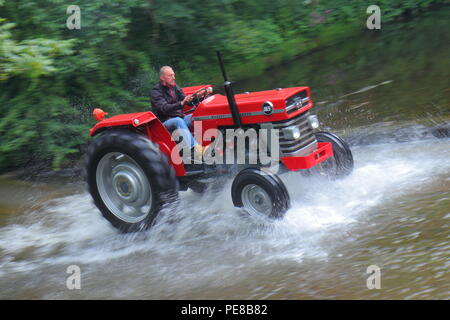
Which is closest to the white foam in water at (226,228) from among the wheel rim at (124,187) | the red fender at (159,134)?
the wheel rim at (124,187)

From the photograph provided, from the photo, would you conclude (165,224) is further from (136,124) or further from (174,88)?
(174,88)

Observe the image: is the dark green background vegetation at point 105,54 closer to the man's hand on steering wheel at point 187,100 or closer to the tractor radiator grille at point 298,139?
the man's hand on steering wheel at point 187,100

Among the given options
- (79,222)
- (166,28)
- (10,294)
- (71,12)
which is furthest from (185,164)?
A: (166,28)

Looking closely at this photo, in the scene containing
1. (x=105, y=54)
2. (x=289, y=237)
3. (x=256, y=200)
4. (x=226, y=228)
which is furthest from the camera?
(x=105, y=54)

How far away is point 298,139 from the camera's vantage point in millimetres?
5840

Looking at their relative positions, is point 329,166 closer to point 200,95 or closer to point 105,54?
point 200,95

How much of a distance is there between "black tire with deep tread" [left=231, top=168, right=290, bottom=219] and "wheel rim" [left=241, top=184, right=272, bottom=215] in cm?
7

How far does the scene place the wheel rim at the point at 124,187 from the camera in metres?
6.36

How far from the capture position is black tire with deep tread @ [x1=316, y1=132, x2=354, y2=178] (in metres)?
6.44

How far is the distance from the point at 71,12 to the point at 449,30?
8.57 metres

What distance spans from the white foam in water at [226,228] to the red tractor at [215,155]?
0.66 ft

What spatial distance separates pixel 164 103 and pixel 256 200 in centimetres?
154

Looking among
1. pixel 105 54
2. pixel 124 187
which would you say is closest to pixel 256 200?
pixel 124 187

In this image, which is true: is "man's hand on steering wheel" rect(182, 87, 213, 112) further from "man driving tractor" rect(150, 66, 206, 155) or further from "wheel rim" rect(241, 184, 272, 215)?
"wheel rim" rect(241, 184, 272, 215)
